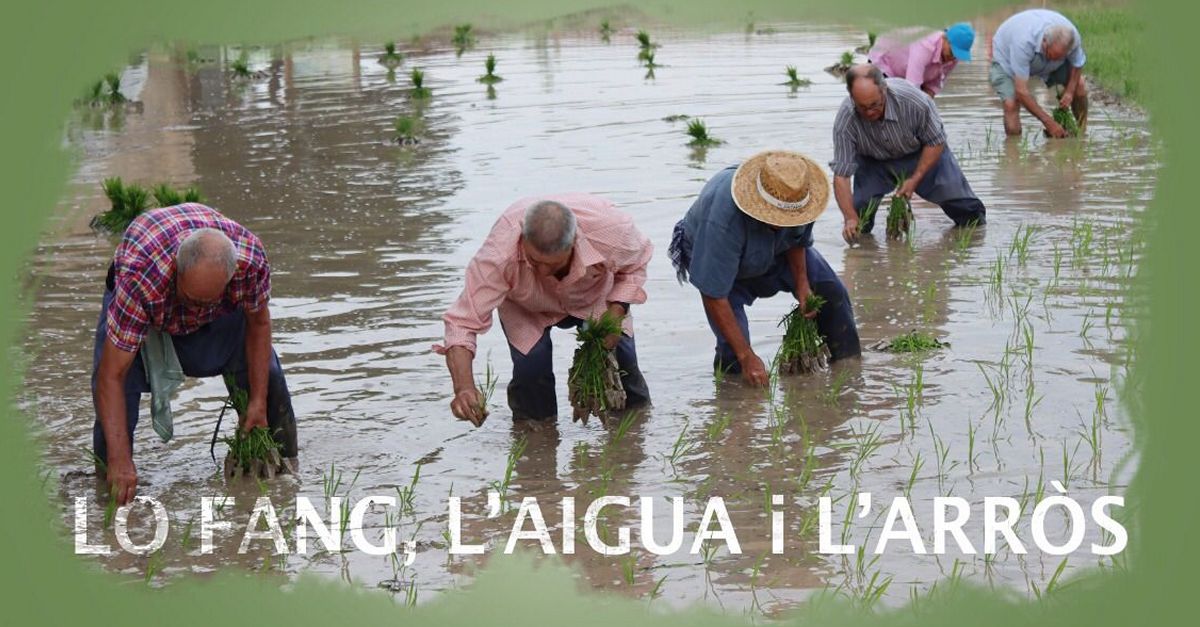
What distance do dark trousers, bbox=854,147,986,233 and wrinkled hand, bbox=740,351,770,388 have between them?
8.62ft

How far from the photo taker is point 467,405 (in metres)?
5.00

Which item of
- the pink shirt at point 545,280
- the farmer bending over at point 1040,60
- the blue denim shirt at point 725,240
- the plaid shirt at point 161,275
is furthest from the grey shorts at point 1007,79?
the plaid shirt at point 161,275

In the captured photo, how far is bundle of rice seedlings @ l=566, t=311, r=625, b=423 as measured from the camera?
546 cm

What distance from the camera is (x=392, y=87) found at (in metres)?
17.5

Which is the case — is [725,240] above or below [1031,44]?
below

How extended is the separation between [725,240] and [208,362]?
1951 mm

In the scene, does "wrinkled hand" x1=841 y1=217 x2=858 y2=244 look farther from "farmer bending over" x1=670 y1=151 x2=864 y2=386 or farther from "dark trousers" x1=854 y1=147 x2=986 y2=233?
"farmer bending over" x1=670 y1=151 x2=864 y2=386

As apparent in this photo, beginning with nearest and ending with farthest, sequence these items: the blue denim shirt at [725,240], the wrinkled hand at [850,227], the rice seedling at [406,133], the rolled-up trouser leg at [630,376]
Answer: the blue denim shirt at [725,240] < the rolled-up trouser leg at [630,376] < the wrinkled hand at [850,227] < the rice seedling at [406,133]

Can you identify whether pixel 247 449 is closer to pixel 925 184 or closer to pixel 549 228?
Answer: pixel 549 228

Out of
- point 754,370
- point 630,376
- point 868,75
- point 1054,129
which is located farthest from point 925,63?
point 630,376

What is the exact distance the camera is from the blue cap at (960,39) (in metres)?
9.95

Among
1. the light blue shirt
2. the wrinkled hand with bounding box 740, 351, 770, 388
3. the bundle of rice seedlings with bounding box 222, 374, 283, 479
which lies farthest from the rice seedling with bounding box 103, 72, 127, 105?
the wrinkled hand with bounding box 740, 351, 770, 388

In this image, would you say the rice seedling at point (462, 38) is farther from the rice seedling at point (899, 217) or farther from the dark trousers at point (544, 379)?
the dark trousers at point (544, 379)

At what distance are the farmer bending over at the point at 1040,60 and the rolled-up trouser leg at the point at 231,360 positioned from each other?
7.30 m
